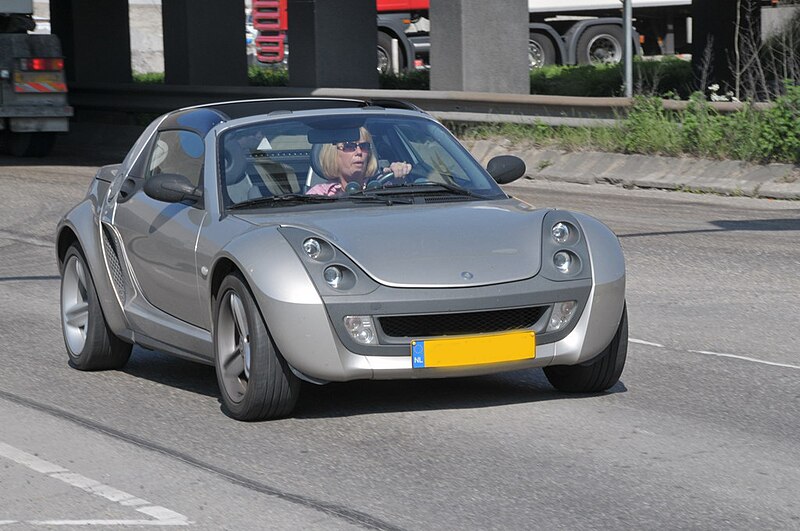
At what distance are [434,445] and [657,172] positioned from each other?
1180 cm

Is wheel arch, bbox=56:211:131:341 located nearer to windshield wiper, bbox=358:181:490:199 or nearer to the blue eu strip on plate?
windshield wiper, bbox=358:181:490:199

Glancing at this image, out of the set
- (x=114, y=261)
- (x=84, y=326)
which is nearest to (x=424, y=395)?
(x=114, y=261)

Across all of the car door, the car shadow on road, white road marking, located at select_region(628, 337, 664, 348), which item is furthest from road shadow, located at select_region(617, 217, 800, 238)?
the car door

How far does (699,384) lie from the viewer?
7379 millimetres

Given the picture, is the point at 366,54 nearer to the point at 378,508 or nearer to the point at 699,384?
the point at 699,384

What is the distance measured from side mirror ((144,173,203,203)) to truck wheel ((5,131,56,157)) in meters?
17.4

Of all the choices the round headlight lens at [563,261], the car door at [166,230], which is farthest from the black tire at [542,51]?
the round headlight lens at [563,261]

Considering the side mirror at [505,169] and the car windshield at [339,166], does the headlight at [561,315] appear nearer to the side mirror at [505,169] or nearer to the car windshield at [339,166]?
the car windshield at [339,166]

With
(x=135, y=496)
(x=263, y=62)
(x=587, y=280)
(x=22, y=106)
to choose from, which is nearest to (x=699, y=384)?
(x=587, y=280)

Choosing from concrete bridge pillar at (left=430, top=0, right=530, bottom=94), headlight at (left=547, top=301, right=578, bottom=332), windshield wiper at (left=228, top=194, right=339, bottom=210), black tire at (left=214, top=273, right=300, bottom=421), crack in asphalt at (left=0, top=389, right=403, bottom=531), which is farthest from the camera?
concrete bridge pillar at (left=430, top=0, right=530, bottom=94)

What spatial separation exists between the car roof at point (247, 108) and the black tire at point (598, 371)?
1.66 m

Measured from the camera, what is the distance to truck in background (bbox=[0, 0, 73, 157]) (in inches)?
896

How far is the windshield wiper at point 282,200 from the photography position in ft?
23.4

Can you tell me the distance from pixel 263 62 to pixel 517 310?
42.1 metres
